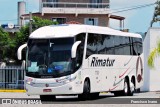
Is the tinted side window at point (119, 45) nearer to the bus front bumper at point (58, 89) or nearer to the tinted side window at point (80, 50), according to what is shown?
the tinted side window at point (80, 50)

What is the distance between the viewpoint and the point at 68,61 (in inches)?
961

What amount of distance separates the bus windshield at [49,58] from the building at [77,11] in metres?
47.9

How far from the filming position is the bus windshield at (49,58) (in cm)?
2441

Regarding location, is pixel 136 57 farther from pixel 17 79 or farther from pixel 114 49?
pixel 17 79

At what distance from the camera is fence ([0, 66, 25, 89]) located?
50625 millimetres

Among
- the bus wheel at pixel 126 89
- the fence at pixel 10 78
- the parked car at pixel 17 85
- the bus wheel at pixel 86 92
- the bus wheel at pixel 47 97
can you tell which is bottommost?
the parked car at pixel 17 85

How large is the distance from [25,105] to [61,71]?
3441 millimetres

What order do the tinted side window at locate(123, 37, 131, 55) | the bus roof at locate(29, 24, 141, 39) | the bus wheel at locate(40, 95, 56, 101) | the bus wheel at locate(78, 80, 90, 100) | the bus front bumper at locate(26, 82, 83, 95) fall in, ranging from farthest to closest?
the tinted side window at locate(123, 37, 131, 55), the bus wheel at locate(40, 95, 56, 101), the bus wheel at locate(78, 80, 90, 100), the bus roof at locate(29, 24, 141, 39), the bus front bumper at locate(26, 82, 83, 95)

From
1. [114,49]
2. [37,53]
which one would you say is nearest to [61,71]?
[37,53]

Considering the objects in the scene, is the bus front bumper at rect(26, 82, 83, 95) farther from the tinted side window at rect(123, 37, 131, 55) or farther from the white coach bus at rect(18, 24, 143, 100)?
the tinted side window at rect(123, 37, 131, 55)

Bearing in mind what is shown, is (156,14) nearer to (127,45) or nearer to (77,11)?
(77,11)

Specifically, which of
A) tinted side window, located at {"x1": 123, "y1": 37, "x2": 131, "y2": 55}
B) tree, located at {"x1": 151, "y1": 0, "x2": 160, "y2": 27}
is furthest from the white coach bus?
tree, located at {"x1": 151, "y1": 0, "x2": 160, "y2": 27}

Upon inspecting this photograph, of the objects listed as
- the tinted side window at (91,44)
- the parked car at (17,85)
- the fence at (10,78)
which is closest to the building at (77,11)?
the fence at (10,78)

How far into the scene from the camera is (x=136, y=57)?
108ft
